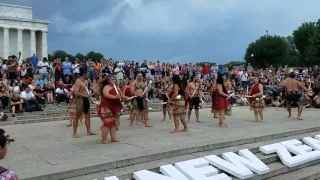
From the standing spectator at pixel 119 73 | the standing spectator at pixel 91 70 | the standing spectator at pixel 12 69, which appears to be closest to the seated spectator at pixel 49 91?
the standing spectator at pixel 12 69

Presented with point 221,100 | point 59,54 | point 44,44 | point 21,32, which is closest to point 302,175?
point 221,100

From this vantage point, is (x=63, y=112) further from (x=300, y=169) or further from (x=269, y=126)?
(x=300, y=169)

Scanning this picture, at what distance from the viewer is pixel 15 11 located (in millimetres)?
46531

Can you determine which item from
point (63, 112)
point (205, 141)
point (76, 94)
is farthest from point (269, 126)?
point (63, 112)

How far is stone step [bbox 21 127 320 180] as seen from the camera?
627 cm

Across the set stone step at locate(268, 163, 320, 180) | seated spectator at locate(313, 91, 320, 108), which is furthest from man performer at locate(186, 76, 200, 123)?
seated spectator at locate(313, 91, 320, 108)

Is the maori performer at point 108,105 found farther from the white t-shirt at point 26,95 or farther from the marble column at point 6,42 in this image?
the marble column at point 6,42

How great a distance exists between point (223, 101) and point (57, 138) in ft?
16.1

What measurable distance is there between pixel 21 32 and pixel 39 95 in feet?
108

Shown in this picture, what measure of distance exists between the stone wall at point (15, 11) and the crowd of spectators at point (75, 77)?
1084 inches

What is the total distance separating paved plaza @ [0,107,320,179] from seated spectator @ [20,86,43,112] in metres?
2.22

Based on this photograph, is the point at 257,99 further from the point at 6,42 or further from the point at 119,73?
the point at 6,42

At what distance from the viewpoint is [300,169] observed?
800 cm

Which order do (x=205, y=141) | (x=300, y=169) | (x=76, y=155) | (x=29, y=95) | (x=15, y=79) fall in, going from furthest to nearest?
(x=15, y=79), (x=29, y=95), (x=205, y=141), (x=300, y=169), (x=76, y=155)
